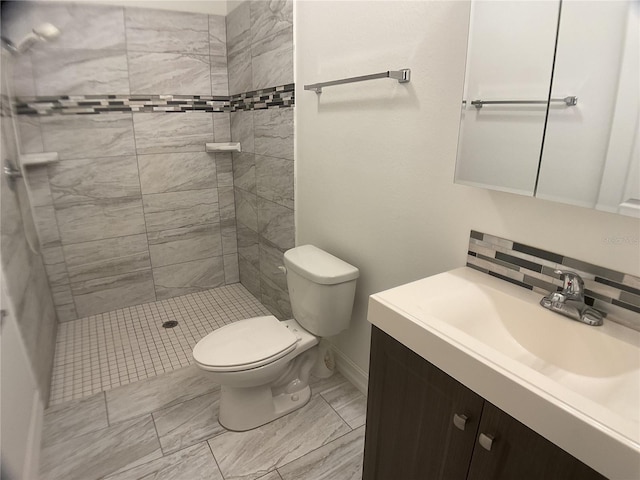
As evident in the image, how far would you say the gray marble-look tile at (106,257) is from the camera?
2.75m

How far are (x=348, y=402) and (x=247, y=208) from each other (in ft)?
5.23

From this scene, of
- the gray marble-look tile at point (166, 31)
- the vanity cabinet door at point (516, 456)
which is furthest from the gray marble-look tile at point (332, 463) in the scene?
the gray marble-look tile at point (166, 31)

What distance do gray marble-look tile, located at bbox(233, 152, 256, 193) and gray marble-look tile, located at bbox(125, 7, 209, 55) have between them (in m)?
0.79

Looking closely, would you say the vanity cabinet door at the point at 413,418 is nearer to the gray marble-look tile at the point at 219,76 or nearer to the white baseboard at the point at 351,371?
the white baseboard at the point at 351,371

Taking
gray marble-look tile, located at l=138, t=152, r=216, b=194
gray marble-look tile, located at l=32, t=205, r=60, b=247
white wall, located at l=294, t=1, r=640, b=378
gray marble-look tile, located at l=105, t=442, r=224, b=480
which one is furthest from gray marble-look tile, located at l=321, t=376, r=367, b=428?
gray marble-look tile, located at l=32, t=205, r=60, b=247

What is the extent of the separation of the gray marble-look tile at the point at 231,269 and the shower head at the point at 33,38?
1.85 meters

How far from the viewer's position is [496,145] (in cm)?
119

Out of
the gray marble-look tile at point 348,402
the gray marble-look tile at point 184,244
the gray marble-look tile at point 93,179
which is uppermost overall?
the gray marble-look tile at point 93,179

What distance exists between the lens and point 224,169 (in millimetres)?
3094

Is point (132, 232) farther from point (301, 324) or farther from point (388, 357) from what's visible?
point (388, 357)

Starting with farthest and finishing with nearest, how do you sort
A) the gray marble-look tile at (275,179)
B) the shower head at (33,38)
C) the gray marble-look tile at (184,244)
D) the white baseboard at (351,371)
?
the gray marble-look tile at (184,244), the gray marble-look tile at (275,179), the shower head at (33,38), the white baseboard at (351,371)

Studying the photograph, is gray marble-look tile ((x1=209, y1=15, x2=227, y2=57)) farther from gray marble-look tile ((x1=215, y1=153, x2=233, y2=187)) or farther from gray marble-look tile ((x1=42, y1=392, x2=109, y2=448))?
gray marble-look tile ((x1=42, y1=392, x2=109, y2=448))

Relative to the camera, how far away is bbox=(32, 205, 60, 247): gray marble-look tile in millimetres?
2575

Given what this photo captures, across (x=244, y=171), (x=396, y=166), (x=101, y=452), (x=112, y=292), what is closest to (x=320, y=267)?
(x=396, y=166)
